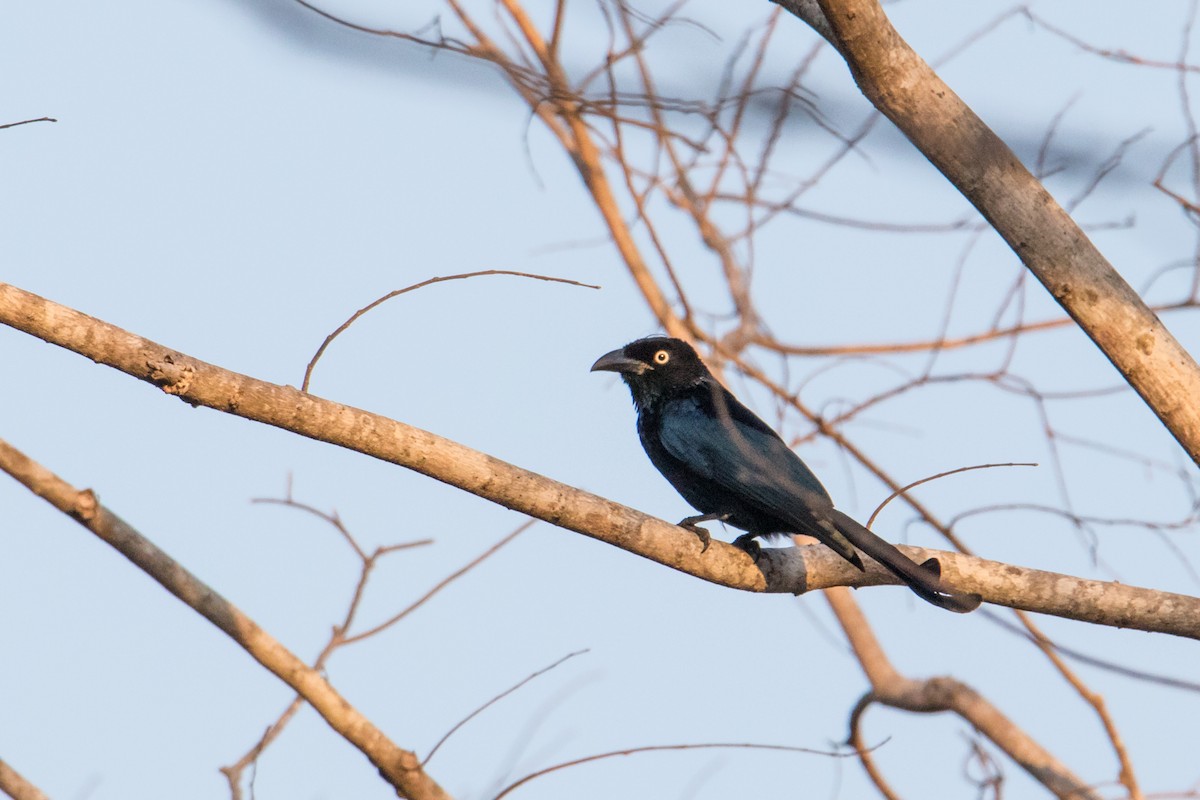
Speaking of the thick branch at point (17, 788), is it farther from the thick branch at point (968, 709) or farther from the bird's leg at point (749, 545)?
the thick branch at point (968, 709)

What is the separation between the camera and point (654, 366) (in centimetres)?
605

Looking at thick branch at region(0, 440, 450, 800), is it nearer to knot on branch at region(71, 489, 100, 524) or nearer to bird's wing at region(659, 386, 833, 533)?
knot on branch at region(71, 489, 100, 524)

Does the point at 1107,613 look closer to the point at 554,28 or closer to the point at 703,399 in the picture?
the point at 703,399

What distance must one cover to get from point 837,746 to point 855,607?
3.74ft

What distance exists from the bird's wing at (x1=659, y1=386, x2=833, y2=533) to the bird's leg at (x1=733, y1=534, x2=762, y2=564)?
143mm

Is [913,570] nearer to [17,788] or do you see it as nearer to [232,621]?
[232,621]

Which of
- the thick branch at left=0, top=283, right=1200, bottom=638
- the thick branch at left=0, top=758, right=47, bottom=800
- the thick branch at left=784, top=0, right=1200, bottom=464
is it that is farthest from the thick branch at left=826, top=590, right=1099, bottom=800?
the thick branch at left=0, top=758, right=47, bottom=800

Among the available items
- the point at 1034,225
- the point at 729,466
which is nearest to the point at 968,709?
the point at 729,466

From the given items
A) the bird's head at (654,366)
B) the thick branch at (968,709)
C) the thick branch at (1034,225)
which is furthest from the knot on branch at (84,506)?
the thick branch at (968,709)

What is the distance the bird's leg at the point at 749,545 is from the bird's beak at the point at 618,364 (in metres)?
1.19

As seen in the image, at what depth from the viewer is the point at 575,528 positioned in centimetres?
367

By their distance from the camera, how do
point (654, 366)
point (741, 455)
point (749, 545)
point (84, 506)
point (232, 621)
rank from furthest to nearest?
point (654, 366) < point (741, 455) < point (749, 545) < point (232, 621) < point (84, 506)

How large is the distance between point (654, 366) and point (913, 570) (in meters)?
2.18

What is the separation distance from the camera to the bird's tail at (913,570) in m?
4.08
